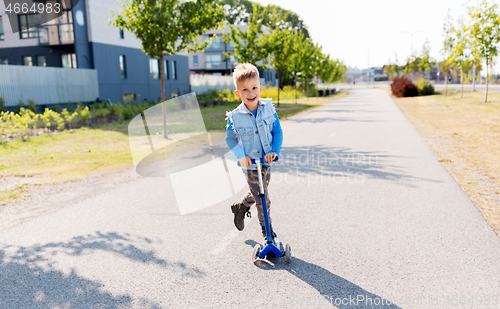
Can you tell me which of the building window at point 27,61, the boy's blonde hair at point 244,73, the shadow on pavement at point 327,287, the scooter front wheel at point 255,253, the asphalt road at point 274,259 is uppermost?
the building window at point 27,61

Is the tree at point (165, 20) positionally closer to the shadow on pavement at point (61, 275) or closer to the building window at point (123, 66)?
the shadow on pavement at point (61, 275)

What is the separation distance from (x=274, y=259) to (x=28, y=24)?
29792 mm

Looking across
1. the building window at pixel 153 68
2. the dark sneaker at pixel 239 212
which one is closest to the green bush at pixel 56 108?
the building window at pixel 153 68

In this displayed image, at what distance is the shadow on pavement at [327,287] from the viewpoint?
299cm

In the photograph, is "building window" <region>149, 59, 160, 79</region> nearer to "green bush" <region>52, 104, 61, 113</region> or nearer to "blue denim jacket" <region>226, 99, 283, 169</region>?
"green bush" <region>52, 104, 61, 113</region>

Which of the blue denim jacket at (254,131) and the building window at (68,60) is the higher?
the building window at (68,60)

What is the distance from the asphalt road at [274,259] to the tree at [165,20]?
7.04 meters

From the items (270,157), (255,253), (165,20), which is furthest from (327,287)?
(165,20)

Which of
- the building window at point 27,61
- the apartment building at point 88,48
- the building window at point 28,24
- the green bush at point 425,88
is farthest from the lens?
the green bush at point 425,88


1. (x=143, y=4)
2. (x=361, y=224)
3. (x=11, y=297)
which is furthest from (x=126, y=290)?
(x=143, y=4)

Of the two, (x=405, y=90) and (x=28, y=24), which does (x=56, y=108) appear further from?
(x=405, y=90)

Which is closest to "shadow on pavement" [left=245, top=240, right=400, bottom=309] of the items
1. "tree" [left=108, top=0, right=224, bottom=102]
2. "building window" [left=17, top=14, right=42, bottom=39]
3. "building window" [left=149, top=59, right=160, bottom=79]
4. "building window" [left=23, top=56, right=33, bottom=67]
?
"tree" [left=108, top=0, right=224, bottom=102]

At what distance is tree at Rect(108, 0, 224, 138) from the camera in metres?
11.9

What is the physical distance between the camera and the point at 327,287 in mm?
3234
